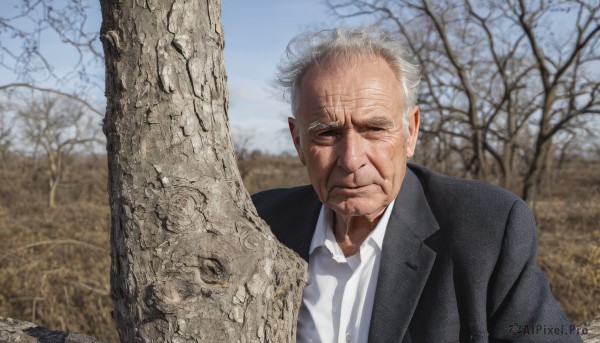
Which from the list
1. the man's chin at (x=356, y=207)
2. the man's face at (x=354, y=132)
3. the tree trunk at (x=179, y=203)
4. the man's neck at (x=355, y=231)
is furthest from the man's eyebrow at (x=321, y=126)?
the tree trunk at (x=179, y=203)

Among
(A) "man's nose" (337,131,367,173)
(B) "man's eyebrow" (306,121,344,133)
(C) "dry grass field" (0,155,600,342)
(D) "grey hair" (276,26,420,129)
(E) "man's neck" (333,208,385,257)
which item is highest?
(D) "grey hair" (276,26,420,129)

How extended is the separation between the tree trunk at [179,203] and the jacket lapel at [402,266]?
0.45 metres

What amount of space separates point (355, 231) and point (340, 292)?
0.84 feet

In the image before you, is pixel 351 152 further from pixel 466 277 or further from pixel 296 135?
pixel 466 277

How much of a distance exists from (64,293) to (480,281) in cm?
647

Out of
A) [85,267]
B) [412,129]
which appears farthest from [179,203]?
[85,267]

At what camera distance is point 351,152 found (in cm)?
204

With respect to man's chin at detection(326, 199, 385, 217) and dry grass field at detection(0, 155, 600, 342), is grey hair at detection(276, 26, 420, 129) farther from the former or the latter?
dry grass field at detection(0, 155, 600, 342)

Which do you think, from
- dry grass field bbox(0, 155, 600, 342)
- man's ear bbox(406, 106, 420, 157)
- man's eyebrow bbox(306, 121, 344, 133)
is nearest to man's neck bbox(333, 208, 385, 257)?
man's ear bbox(406, 106, 420, 157)

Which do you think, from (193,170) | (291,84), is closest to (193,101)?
(193,170)

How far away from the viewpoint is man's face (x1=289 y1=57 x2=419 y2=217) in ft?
6.70

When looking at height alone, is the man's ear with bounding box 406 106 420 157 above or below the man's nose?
above

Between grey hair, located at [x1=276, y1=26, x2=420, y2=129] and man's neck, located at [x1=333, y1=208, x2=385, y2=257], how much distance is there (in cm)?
38

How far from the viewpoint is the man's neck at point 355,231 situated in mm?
2254
